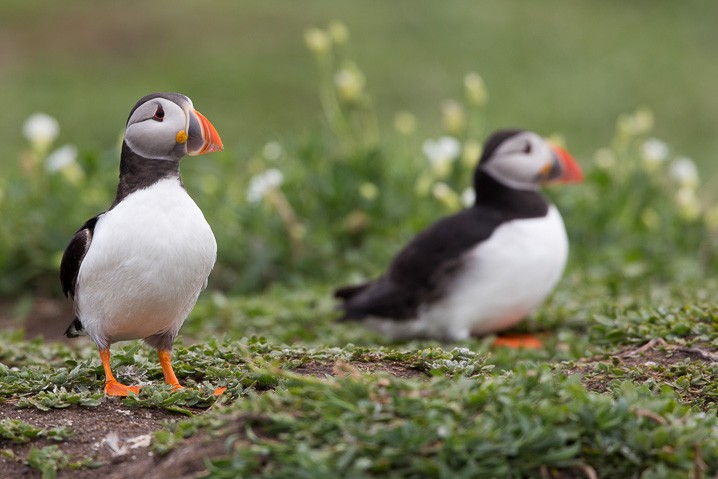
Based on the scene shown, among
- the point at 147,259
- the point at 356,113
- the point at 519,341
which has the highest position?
the point at 356,113

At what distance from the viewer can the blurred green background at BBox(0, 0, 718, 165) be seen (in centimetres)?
1255

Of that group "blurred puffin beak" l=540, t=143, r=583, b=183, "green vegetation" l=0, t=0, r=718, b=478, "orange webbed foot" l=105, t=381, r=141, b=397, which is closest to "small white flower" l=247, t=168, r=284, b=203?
"green vegetation" l=0, t=0, r=718, b=478

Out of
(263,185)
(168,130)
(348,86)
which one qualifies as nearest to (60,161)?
(263,185)

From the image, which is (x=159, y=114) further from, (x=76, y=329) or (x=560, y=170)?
(x=560, y=170)

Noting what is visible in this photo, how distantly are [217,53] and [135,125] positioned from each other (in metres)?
10.3

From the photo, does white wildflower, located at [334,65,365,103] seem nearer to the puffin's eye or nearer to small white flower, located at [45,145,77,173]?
small white flower, located at [45,145,77,173]

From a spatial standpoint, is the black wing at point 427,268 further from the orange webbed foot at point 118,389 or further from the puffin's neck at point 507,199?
the orange webbed foot at point 118,389

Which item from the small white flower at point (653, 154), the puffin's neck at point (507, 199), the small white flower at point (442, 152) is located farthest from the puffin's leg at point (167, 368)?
the small white flower at point (653, 154)

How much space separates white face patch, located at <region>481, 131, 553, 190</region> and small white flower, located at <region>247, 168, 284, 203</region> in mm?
1810

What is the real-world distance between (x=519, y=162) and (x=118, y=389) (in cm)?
302

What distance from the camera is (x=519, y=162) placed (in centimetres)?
614

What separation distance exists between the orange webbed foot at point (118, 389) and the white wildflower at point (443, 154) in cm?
406

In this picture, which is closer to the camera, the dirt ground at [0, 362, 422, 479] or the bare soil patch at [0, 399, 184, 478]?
the dirt ground at [0, 362, 422, 479]

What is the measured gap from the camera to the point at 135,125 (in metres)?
3.90
